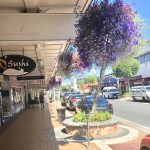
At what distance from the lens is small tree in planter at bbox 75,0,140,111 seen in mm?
8602

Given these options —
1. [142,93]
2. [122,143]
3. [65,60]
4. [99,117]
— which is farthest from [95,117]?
[142,93]

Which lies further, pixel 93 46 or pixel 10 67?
pixel 10 67

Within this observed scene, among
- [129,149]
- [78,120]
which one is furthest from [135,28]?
Answer: [78,120]

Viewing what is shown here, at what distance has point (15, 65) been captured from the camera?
1079 centimetres

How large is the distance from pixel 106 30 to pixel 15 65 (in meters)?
3.29

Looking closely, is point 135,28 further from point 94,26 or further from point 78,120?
point 78,120

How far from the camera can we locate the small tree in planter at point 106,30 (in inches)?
339

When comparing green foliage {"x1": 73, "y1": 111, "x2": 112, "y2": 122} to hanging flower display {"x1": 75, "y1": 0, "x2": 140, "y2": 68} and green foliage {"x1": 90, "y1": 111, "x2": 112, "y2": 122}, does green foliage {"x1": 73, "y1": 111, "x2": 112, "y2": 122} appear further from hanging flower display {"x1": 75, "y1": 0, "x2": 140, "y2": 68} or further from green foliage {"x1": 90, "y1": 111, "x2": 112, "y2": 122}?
hanging flower display {"x1": 75, "y1": 0, "x2": 140, "y2": 68}

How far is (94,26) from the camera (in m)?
8.72

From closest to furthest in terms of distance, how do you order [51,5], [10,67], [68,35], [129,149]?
[51,5], [68,35], [10,67], [129,149]

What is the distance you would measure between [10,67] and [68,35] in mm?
2491

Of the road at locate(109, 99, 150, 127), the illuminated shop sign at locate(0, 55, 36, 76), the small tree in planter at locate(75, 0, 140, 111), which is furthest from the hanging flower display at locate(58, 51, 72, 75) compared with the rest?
→ the small tree in planter at locate(75, 0, 140, 111)

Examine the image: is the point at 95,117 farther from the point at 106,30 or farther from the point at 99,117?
the point at 106,30

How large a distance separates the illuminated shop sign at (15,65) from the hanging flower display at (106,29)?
7.53 feet
